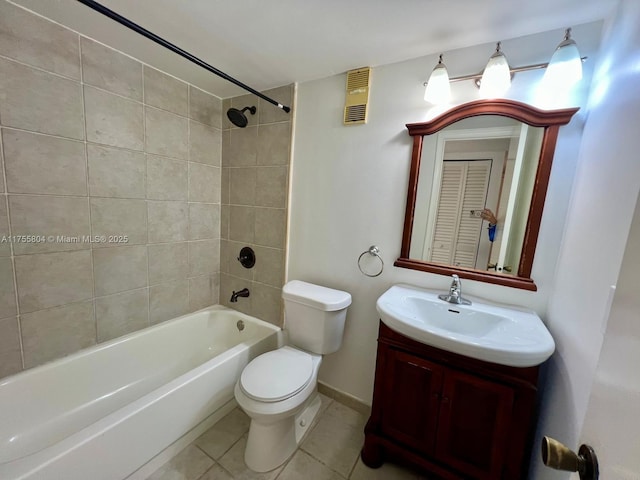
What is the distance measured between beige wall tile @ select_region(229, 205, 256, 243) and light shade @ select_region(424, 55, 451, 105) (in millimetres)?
1354

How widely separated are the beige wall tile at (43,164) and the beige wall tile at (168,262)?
54 centimetres

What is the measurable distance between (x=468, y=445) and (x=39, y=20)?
271 cm

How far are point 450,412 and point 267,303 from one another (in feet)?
4.40

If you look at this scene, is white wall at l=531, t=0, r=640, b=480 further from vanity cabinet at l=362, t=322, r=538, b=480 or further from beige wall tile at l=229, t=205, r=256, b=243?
beige wall tile at l=229, t=205, r=256, b=243

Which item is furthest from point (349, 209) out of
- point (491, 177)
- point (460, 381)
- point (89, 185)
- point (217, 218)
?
point (89, 185)

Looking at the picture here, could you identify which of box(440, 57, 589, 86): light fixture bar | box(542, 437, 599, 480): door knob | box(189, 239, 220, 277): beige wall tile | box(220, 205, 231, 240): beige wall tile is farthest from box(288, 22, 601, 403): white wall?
box(542, 437, 599, 480): door knob

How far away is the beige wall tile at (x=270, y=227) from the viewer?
72.1 inches

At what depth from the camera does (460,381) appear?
104 cm

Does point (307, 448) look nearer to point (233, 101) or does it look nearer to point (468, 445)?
point (468, 445)

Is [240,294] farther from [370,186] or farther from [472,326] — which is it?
[472,326]

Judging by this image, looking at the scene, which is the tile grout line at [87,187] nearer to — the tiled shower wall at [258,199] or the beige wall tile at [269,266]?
the tiled shower wall at [258,199]

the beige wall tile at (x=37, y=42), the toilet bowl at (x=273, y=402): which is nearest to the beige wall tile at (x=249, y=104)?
the beige wall tile at (x=37, y=42)

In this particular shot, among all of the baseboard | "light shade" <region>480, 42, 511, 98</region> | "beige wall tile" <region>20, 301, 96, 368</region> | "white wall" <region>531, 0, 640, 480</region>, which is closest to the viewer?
"white wall" <region>531, 0, 640, 480</region>

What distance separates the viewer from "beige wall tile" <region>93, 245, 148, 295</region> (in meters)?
1.50
